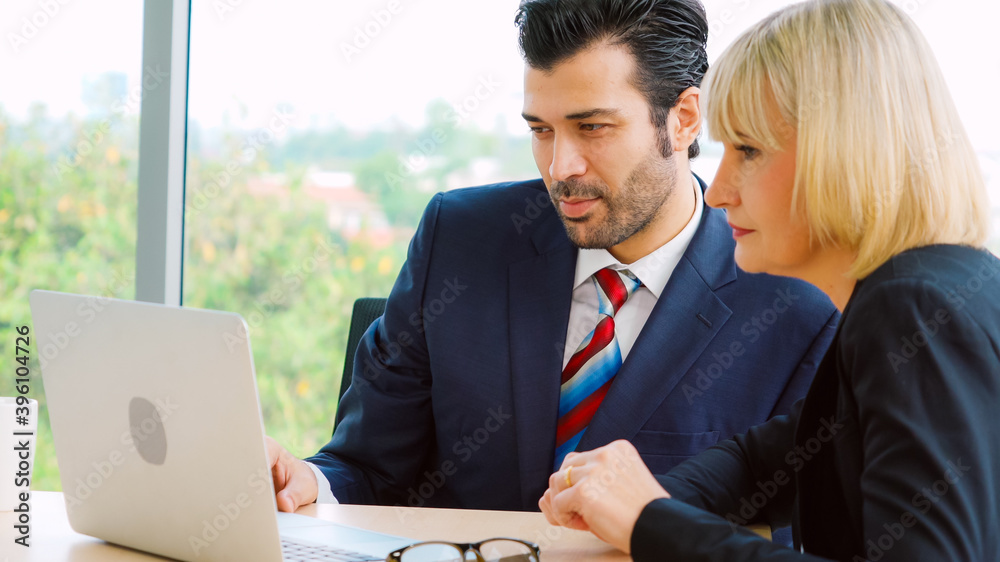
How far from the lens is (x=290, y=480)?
4.07ft

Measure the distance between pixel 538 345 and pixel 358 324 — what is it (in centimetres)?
41

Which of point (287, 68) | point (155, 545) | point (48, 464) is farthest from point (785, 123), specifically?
point (48, 464)

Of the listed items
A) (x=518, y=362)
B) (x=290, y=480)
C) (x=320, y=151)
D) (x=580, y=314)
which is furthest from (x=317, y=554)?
(x=320, y=151)

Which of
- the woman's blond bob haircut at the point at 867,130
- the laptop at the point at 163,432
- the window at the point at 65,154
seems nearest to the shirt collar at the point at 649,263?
the woman's blond bob haircut at the point at 867,130

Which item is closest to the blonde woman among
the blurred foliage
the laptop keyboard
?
the laptop keyboard

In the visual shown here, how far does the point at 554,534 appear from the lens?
1.08 meters

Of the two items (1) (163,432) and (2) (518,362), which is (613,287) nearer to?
(2) (518,362)

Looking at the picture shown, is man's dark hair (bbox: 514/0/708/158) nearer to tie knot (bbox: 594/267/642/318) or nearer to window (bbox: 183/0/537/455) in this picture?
tie knot (bbox: 594/267/642/318)

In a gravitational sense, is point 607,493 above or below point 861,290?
below

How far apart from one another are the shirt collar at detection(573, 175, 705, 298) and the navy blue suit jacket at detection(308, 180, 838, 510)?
0.03m

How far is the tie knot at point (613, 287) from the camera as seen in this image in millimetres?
1557

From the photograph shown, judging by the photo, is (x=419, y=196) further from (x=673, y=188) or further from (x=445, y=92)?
(x=673, y=188)

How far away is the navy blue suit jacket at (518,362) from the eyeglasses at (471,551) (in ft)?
1.80

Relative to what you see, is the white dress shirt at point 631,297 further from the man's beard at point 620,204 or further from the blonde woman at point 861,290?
the blonde woman at point 861,290
